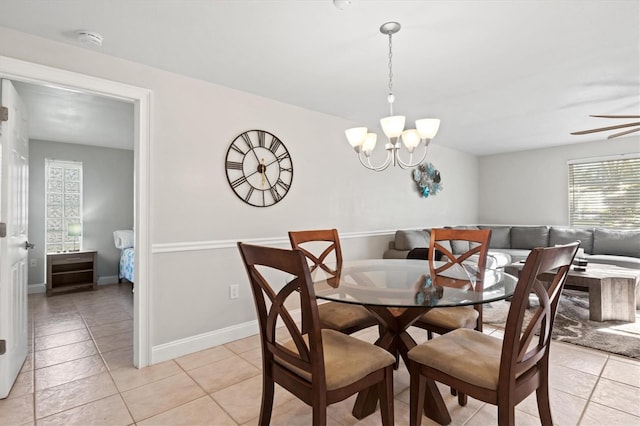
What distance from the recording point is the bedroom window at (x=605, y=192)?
4.95 meters

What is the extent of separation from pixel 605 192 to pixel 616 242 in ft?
3.04

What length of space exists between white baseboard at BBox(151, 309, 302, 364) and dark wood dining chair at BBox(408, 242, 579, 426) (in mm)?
1837

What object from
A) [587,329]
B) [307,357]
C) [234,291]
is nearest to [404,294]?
[307,357]

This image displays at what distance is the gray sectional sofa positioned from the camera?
166 inches

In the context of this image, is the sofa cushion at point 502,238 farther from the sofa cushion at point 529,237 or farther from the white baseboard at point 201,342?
the white baseboard at point 201,342

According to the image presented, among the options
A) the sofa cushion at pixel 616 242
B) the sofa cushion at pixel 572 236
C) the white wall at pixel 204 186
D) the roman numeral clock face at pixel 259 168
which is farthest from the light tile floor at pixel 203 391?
the sofa cushion at pixel 572 236

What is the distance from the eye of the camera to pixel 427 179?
201 inches

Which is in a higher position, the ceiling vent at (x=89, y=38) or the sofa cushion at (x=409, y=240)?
the ceiling vent at (x=89, y=38)

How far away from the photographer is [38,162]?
498cm

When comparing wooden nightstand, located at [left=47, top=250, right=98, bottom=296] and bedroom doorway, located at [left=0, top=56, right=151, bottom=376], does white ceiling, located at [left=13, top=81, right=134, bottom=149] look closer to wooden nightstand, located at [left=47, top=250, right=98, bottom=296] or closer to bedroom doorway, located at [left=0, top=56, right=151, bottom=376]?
bedroom doorway, located at [left=0, top=56, right=151, bottom=376]

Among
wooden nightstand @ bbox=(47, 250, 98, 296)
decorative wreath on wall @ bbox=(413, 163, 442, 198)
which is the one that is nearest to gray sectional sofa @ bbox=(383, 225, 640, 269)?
decorative wreath on wall @ bbox=(413, 163, 442, 198)

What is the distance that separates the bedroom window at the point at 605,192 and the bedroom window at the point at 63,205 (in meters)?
8.10

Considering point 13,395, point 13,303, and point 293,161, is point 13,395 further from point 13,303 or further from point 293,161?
point 293,161

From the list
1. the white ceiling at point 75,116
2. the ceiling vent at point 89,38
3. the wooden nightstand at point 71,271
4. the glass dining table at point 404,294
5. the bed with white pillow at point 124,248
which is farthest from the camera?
the bed with white pillow at point 124,248
